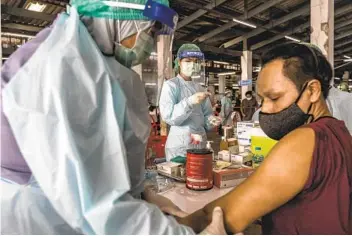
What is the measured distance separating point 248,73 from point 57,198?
8.98m

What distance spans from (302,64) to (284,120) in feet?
0.66

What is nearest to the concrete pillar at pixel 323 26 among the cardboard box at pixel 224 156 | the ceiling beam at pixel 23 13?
the cardboard box at pixel 224 156

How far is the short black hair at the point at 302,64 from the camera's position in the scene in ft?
3.15

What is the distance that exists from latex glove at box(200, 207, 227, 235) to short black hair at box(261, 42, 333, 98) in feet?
1.62

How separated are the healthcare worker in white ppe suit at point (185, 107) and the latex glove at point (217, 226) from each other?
113cm

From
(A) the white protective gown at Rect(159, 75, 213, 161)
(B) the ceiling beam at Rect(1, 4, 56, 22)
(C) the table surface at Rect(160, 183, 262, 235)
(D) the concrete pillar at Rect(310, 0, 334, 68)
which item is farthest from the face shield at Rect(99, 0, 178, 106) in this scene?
(B) the ceiling beam at Rect(1, 4, 56, 22)

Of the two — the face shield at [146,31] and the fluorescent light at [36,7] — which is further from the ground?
the fluorescent light at [36,7]

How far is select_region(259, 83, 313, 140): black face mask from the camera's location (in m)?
0.98

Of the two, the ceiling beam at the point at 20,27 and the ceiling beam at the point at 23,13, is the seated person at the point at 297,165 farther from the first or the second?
the ceiling beam at the point at 20,27

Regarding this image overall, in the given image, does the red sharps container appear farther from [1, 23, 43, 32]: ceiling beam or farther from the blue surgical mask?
[1, 23, 43, 32]: ceiling beam

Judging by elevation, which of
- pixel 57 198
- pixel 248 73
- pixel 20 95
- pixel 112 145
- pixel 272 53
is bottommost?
pixel 57 198

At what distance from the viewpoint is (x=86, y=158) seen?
672mm

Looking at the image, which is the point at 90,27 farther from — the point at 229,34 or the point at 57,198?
the point at 229,34

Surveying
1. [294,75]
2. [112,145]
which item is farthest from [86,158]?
[294,75]
